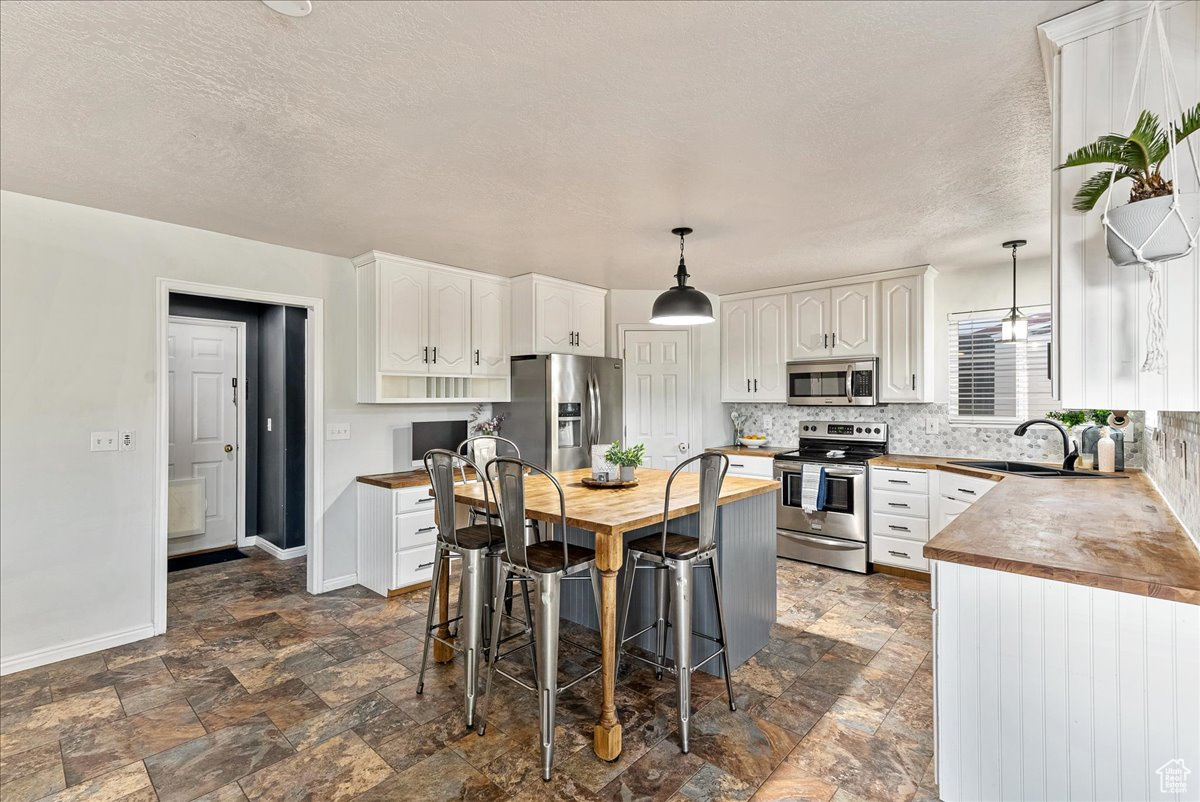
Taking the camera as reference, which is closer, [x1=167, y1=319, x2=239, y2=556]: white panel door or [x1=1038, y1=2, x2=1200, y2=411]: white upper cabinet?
[x1=1038, y1=2, x2=1200, y2=411]: white upper cabinet

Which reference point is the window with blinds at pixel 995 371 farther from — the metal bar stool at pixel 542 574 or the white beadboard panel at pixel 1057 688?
the metal bar stool at pixel 542 574

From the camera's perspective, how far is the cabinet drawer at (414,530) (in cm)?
380

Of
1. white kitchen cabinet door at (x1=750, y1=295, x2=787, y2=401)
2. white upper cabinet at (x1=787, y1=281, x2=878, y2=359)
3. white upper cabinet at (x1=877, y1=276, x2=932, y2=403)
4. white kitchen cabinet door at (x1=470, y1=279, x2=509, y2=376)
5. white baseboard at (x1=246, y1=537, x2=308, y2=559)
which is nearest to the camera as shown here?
white upper cabinet at (x1=877, y1=276, x2=932, y2=403)

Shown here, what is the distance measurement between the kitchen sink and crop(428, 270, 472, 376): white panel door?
3713 mm

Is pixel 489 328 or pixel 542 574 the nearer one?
pixel 542 574

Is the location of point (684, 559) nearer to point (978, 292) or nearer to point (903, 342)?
point (903, 342)

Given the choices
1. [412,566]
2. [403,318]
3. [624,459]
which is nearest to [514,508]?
[624,459]

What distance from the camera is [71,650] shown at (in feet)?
9.75

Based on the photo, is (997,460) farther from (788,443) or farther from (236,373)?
(236,373)

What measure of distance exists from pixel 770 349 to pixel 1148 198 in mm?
3916

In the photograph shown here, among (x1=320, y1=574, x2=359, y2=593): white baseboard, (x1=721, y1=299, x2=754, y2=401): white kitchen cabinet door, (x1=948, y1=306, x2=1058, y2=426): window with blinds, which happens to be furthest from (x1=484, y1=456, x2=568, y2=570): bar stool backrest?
(x1=948, y1=306, x2=1058, y2=426): window with blinds

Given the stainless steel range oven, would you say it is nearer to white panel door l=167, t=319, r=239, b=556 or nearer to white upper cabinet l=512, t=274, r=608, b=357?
white upper cabinet l=512, t=274, r=608, b=357

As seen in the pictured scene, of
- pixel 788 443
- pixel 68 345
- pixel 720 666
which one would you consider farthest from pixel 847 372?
pixel 68 345

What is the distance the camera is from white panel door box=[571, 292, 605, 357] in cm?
495
